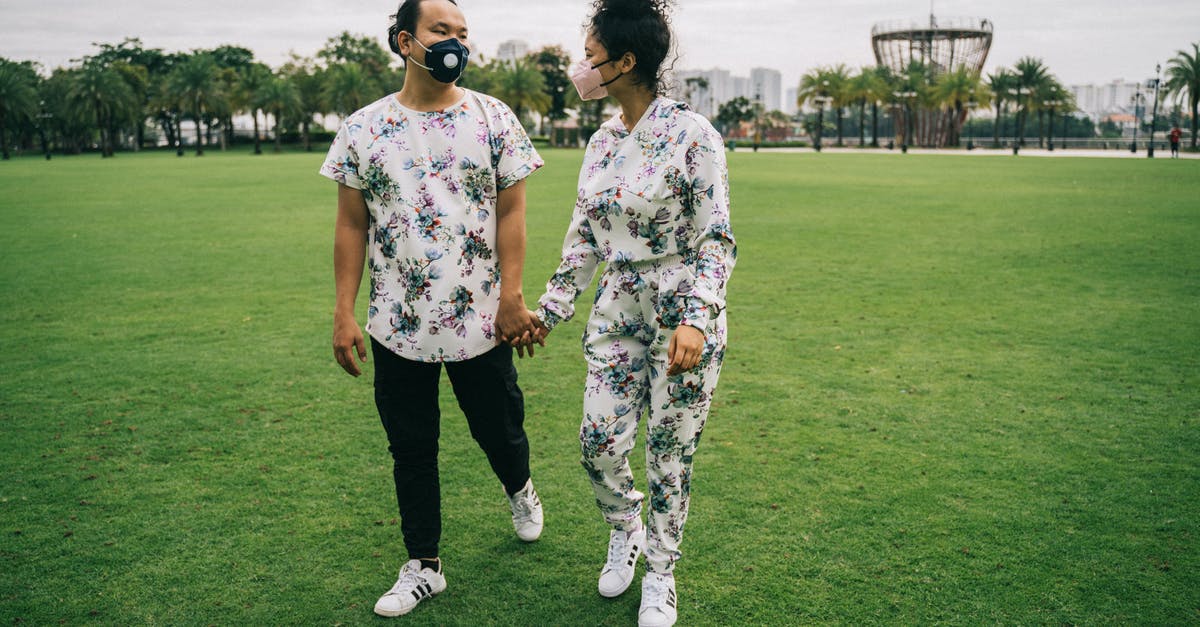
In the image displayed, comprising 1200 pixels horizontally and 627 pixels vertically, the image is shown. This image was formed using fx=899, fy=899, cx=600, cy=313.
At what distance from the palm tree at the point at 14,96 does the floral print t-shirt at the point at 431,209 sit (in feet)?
258

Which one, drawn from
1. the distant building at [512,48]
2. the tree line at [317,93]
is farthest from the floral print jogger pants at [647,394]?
the distant building at [512,48]

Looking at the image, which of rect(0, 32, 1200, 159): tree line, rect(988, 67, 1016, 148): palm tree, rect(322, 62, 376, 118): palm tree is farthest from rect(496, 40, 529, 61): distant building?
rect(988, 67, 1016, 148): palm tree

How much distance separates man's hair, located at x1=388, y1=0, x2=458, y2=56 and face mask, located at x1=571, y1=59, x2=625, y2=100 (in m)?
0.49

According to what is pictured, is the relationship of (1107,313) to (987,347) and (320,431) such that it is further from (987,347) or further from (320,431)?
(320,431)

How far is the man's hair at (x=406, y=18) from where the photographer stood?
9.68 feet

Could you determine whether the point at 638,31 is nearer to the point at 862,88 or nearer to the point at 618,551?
the point at 618,551

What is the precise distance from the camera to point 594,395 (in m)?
3.00

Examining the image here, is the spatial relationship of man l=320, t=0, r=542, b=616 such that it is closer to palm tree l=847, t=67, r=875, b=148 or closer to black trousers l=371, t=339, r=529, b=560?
black trousers l=371, t=339, r=529, b=560

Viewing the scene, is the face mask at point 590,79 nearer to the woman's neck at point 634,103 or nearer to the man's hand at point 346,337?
the woman's neck at point 634,103

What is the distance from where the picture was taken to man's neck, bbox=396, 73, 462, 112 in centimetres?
296

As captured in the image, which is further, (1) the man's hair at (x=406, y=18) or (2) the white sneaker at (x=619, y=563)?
(2) the white sneaker at (x=619, y=563)

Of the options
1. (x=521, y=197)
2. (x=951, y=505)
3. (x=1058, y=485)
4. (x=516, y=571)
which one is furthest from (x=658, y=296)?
(x=1058, y=485)

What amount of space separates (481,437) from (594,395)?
1.96 feet

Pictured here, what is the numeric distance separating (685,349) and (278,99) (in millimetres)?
84563
